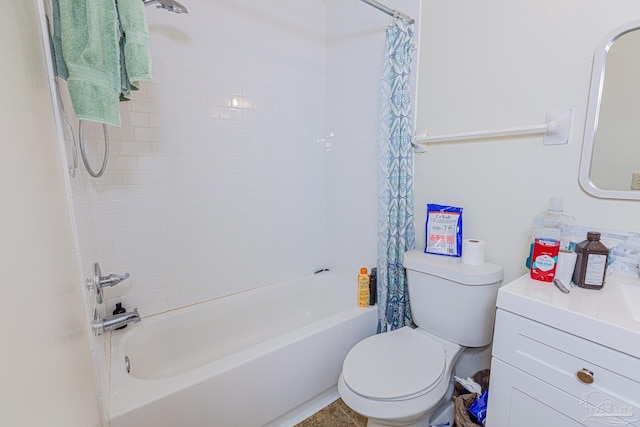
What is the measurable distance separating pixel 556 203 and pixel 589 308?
1.49 ft

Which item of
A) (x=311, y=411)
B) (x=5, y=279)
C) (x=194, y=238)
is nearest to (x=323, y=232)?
(x=194, y=238)

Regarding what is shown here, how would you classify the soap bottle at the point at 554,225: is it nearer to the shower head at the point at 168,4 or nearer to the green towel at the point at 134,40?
the green towel at the point at 134,40

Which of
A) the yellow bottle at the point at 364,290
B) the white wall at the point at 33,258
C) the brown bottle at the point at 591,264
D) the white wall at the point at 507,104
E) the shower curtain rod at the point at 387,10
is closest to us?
the white wall at the point at 33,258

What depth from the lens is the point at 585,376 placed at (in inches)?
29.7

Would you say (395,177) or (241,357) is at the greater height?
(395,177)

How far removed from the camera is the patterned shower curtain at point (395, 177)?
155 cm

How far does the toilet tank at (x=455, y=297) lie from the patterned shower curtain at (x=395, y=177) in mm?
196

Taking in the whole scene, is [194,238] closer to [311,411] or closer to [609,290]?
[311,411]

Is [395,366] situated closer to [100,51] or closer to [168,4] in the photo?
[100,51]

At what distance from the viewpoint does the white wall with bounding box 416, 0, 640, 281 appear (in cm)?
109

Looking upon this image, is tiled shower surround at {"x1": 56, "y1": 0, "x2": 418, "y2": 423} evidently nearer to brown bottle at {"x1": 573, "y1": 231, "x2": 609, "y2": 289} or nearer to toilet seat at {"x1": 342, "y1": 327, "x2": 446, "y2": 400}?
toilet seat at {"x1": 342, "y1": 327, "x2": 446, "y2": 400}

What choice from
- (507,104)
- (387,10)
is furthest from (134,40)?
(507,104)

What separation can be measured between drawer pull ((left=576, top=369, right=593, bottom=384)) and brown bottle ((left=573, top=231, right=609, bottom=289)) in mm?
314

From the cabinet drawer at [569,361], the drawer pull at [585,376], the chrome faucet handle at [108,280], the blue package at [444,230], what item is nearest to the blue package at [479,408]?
the cabinet drawer at [569,361]
